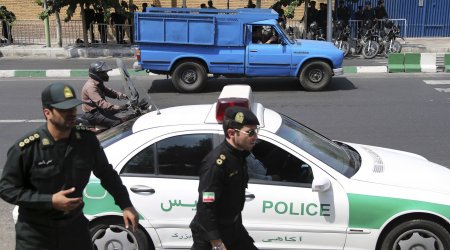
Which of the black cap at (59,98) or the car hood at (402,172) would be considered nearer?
the black cap at (59,98)

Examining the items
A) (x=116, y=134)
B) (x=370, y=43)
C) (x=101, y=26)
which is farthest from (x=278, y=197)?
(x=101, y=26)

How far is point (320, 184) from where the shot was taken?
4.11m

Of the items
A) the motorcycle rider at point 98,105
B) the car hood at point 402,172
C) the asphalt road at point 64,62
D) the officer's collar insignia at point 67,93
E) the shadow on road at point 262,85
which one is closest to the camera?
the officer's collar insignia at point 67,93

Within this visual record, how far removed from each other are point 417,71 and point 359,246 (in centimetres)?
1238

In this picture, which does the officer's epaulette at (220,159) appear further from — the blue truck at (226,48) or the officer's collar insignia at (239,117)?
the blue truck at (226,48)

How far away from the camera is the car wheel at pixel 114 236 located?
4.36 meters

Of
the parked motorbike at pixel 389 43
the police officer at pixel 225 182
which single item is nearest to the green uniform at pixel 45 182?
the police officer at pixel 225 182

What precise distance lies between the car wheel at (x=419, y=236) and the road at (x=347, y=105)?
347 centimetres

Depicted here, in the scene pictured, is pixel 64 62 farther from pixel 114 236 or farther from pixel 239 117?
pixel 239 117

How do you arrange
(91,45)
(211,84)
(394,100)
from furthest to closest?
(91,45)
(211,84)
(394,100)

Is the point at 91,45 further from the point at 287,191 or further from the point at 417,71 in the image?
the point at 287,191

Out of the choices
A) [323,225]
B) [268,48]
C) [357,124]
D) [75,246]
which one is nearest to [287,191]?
[323,225]

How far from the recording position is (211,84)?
1460cm

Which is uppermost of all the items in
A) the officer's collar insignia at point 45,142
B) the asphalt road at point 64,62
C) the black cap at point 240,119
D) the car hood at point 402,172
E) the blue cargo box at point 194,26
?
the blue cargo box at point 194,26
